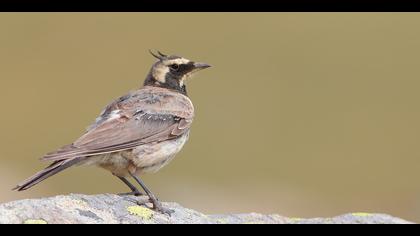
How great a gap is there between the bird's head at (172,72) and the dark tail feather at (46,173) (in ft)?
13.1

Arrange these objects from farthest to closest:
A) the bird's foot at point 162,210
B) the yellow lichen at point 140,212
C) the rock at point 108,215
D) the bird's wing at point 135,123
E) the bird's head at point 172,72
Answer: the bird's head at point 172,72
the bird's wing at point 135,123
the bird's foot at point 162,210
the yellow lichen at point 140,212
the rock at point 108,215

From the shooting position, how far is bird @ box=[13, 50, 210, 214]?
39.8ft

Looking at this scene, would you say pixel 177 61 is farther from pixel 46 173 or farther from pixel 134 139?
pixel 46 173

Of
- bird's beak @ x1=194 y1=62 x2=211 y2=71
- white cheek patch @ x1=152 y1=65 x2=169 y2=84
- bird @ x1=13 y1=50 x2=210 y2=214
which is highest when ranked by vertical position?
bird's beak @ x1=194 y1=62 x2=211 y2=71

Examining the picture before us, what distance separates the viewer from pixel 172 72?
15938 mm

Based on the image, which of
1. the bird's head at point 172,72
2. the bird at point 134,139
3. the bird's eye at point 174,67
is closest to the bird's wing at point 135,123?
the bird at point 134,139

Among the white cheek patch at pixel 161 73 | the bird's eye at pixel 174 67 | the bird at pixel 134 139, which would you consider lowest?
the bird at pixel 134 139

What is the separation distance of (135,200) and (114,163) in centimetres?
72

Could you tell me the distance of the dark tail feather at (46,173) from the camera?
11.1 meters

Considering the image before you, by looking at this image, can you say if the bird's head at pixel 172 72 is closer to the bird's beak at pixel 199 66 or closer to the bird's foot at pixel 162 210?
the bird's beak at pixel 199 66

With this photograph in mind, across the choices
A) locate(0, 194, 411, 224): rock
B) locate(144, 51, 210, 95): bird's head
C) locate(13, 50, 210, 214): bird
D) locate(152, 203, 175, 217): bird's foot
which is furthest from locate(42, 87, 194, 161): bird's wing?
locate(152, 203, 175, 217): bird's foot

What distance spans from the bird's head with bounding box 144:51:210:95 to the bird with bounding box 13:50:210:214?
0.70 ft

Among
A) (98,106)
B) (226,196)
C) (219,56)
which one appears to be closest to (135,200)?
(226,196)

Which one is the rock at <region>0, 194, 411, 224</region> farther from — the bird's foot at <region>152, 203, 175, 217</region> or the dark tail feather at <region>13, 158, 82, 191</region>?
the dark tail feather at <region>13, 158, 82, 191</region>
